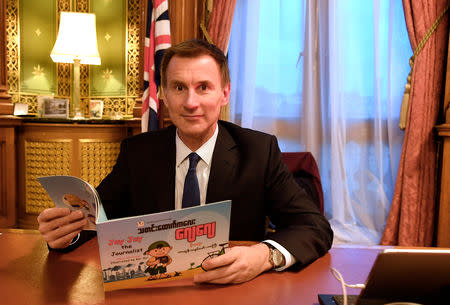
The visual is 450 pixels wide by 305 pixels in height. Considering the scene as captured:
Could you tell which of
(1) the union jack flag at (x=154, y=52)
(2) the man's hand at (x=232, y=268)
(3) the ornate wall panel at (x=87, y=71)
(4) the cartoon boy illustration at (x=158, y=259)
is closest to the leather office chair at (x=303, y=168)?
(1) the union jack flag at (x=154, y=52)

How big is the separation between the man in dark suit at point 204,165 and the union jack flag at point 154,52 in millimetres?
1728

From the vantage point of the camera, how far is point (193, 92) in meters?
1.35

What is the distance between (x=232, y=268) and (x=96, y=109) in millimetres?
3586

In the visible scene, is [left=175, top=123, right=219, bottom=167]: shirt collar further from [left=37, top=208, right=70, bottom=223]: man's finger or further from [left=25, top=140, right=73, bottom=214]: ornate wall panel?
[left=25, top=140, right=73, bottom=214]: ornate wall panel

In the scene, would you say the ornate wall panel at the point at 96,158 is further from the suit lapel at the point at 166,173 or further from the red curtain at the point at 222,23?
the suit lapel at the point at 166,173

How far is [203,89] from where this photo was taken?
1368mm

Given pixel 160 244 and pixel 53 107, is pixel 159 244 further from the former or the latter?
pixel 53 107

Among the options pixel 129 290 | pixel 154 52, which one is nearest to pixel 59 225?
pixel 129 290

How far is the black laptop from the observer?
2.02 ft

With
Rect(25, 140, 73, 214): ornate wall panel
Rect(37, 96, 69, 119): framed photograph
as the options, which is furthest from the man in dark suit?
Rect(37, 96, 69, 119): framed photograph

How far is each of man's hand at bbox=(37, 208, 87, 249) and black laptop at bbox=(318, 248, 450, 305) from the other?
77 cm

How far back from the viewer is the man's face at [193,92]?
1.34m

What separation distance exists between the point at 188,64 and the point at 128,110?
10.2 ft

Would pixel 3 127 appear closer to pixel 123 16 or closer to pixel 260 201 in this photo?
pixel 123 16
